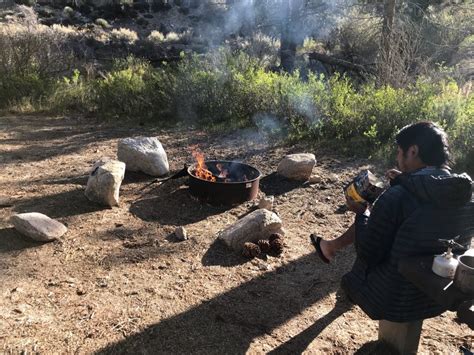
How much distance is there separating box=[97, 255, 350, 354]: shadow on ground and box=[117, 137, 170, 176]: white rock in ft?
8.37

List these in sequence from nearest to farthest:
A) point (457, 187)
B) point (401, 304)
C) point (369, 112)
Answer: point (457, 187) < point (401, 304) < point (369, 112)

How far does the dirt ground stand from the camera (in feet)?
9.53

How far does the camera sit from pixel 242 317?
3156 millimetres

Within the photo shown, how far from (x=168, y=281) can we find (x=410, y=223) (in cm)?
200

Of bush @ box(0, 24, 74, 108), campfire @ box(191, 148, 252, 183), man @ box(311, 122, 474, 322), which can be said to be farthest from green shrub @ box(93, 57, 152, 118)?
man @ box(311, 122, 474, 322)

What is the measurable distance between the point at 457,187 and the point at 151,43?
88.9 ft

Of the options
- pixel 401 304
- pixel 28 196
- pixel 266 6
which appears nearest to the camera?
pixel 401 304

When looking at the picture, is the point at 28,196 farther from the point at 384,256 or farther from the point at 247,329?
the point at 384,256

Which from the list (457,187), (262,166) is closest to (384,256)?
(457,187)

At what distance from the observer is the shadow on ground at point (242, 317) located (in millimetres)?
2840

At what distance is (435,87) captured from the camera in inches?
298

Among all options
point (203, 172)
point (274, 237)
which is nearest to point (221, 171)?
point (203, 172)

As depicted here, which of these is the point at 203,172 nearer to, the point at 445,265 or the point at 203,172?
the point at 203,172

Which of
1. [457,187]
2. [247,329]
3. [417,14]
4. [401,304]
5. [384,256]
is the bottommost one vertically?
[247,329]
